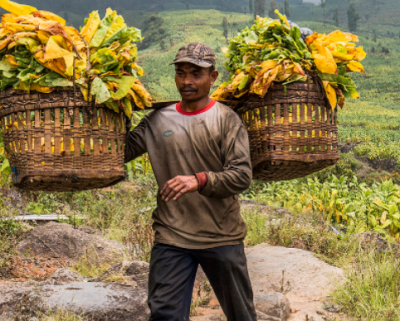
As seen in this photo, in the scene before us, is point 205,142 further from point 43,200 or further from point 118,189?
point 118,189

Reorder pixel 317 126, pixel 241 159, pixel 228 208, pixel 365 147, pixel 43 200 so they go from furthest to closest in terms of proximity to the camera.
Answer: pixel 365 147, pixel 43 200, pixel 317 126, pixel 228 208, pixel 241 159

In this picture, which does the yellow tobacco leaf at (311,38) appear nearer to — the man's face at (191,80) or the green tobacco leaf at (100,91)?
the man's face at (191,80)

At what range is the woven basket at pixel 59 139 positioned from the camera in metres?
2.37

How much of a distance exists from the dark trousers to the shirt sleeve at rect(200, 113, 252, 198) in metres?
0.39

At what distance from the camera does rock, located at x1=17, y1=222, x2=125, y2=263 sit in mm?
5105

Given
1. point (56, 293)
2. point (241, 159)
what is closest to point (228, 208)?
point (241, 159)

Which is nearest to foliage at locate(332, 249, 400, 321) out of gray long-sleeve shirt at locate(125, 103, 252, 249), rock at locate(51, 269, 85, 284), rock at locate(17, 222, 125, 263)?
gray long-sleeve shirt at locate(125, 103, 252, 249)

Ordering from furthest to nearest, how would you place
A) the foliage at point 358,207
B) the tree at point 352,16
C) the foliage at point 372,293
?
the tree at point 352,16 → the foliage at point 358,207 → the foliage at point 372,293

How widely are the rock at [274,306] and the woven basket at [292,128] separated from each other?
3.77ft

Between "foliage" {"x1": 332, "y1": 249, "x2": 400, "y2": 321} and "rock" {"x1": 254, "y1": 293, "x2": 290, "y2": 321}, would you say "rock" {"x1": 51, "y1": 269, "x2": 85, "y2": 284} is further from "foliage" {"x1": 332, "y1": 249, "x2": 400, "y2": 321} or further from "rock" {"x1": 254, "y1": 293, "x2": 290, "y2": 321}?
"foliage" {"x1": 332, "y1": 249, "x2": 400, "y2": 321}

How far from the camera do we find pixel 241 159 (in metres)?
2.34

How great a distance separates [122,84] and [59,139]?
0.45m

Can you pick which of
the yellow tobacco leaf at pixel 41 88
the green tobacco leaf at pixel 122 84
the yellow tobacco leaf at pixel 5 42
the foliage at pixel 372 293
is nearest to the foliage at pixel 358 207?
the foliage at pixel 372 293

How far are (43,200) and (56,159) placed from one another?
5234mm
